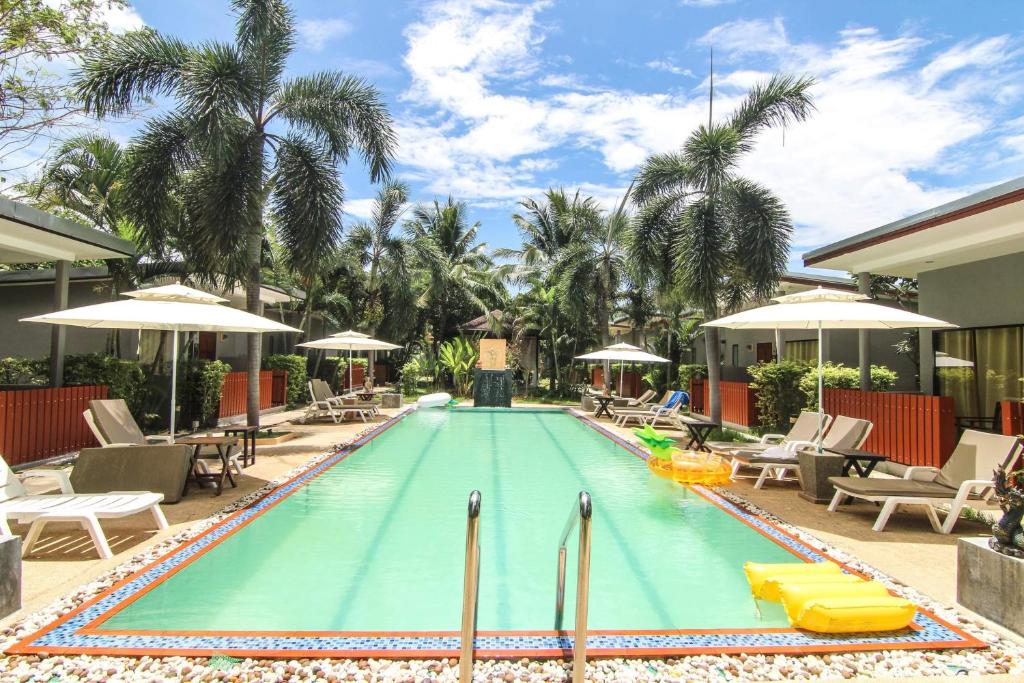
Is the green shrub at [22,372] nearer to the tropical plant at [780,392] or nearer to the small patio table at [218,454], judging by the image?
the small patio table at [218,454]

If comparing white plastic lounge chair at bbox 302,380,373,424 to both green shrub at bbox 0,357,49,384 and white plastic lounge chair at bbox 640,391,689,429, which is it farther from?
white plastic lounge chair at bbox 640,391,689,429

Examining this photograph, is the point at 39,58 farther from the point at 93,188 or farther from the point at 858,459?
the point at 858,459

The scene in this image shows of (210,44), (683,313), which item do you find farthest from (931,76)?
(210,44)

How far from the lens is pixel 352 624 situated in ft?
13.8

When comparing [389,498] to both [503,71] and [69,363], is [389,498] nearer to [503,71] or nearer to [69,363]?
[69,363]

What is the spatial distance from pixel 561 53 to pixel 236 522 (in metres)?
17.7

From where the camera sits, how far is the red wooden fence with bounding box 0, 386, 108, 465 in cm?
869

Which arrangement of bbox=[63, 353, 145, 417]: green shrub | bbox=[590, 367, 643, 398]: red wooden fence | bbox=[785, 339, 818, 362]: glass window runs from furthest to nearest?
bbox=[590, 367, 643, 398]: red wooden fence → bbox=[785, 339, 818, 362]: glass window → bbox=[63, 353, 145, 417]: green shrub

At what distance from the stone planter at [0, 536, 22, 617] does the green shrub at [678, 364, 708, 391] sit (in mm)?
17655

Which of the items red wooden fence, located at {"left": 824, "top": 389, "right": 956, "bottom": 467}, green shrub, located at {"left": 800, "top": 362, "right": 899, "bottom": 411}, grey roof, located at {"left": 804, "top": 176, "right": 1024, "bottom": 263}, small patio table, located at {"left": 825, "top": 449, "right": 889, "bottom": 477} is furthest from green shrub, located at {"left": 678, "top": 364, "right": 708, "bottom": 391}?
small patio table, located at {"left": 825, "top": 449, "right": 889, "bottom": 477}

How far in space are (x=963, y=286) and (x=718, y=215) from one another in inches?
183

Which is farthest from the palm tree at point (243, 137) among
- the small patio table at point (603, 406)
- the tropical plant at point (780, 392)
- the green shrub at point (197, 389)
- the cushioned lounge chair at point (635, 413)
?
the tropical plant at point (780, 392)

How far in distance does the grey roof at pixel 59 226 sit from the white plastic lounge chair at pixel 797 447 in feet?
33.8

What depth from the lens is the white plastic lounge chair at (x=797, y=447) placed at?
27.7 feet
